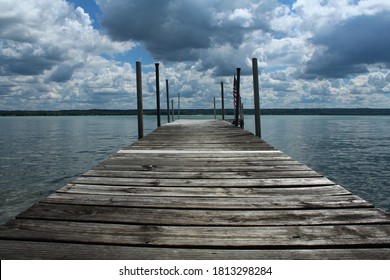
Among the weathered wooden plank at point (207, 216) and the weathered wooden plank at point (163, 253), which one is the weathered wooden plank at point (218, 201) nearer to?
the weathered wooden plank at point (207, 216)

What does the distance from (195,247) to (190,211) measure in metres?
0.64

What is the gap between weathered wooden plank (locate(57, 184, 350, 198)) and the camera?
3213 millimetres

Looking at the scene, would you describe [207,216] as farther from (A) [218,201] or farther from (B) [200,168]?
(B) [200,168]

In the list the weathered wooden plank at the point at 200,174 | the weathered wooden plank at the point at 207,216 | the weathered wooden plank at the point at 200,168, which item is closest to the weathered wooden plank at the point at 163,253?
the weathered wooden plank at the point at 207,216

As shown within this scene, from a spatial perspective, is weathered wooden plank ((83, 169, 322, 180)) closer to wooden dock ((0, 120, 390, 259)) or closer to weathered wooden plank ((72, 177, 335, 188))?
wooden dock ((0, 120, 390, 259))

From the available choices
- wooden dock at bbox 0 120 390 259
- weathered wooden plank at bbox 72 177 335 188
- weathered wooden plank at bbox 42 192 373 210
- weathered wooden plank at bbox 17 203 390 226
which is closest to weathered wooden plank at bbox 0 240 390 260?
wooden dock at bbox 0 120 390 259

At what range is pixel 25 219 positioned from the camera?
2.51 m

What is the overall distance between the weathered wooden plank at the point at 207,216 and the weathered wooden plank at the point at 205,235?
0.32 ft

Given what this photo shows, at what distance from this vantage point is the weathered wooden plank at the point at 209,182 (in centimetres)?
359

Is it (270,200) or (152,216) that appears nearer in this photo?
(152,216)

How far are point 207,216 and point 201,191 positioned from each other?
29.6 inches

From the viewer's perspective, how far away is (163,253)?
1.99m
